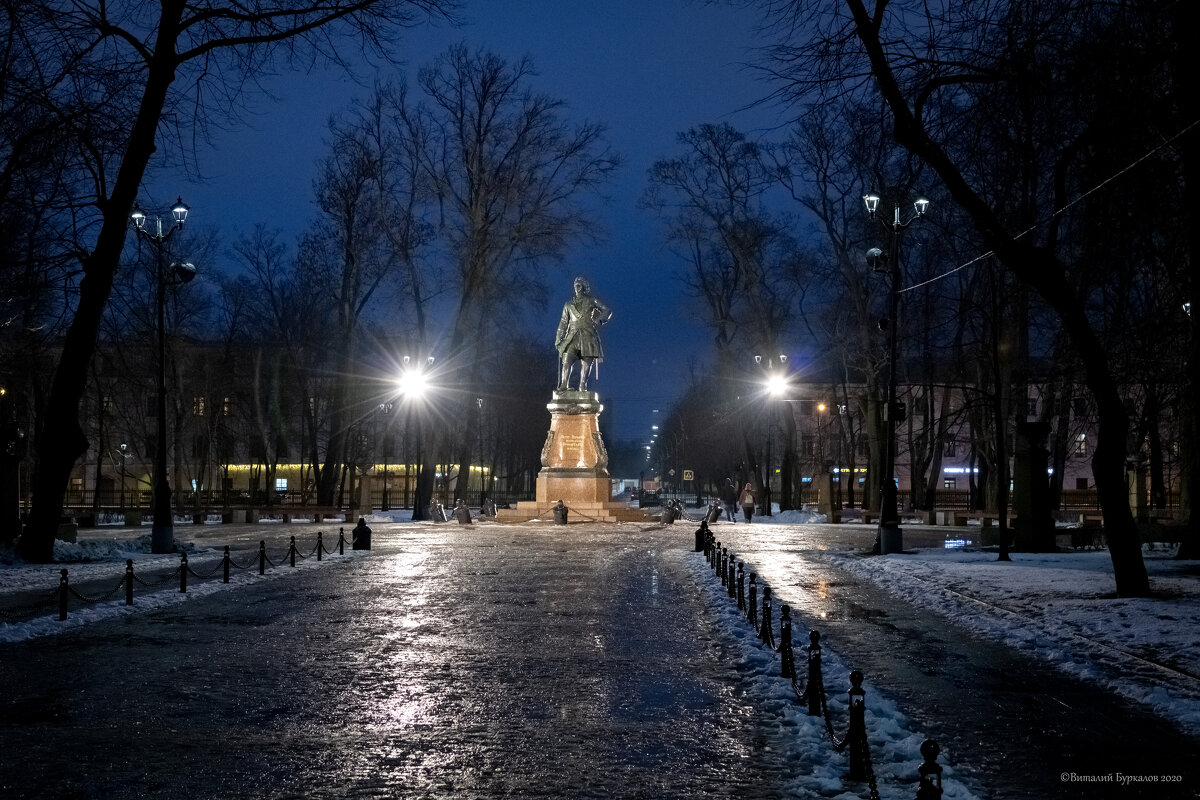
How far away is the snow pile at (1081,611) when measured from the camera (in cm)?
1061

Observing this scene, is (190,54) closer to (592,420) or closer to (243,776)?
(243,776)

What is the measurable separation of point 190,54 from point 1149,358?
18.8m

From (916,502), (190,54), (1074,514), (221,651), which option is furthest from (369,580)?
(916,502)

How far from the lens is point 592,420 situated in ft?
156

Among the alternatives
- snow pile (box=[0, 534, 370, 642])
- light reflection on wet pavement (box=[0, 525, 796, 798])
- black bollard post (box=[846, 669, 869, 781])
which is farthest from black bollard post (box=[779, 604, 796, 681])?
snow pile (box=[0, 534, 370, 642])

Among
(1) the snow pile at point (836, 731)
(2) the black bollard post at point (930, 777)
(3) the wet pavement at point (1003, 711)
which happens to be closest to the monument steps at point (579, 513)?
(3) the wet pavement at point (1003, 711)

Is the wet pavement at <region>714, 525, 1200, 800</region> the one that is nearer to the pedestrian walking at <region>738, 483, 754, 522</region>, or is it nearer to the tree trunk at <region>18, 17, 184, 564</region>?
the tree trunk at <region>18, 17, 184, 564</region>

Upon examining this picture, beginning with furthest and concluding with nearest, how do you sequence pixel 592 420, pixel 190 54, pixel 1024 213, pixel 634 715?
pixel 592 420 < pixel 1024 213 < pixel 190 54 < pixel 634 715

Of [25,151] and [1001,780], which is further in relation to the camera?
[25,151]

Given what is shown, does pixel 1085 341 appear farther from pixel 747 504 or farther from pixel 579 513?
pixel 747 504

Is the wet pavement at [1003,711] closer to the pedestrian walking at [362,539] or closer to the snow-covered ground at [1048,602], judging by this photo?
the snow-covered ground at [1048,602]

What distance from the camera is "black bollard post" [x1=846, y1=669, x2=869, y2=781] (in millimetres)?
6480

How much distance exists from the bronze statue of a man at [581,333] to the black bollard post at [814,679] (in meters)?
39.0

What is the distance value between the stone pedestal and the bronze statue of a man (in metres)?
1.06
